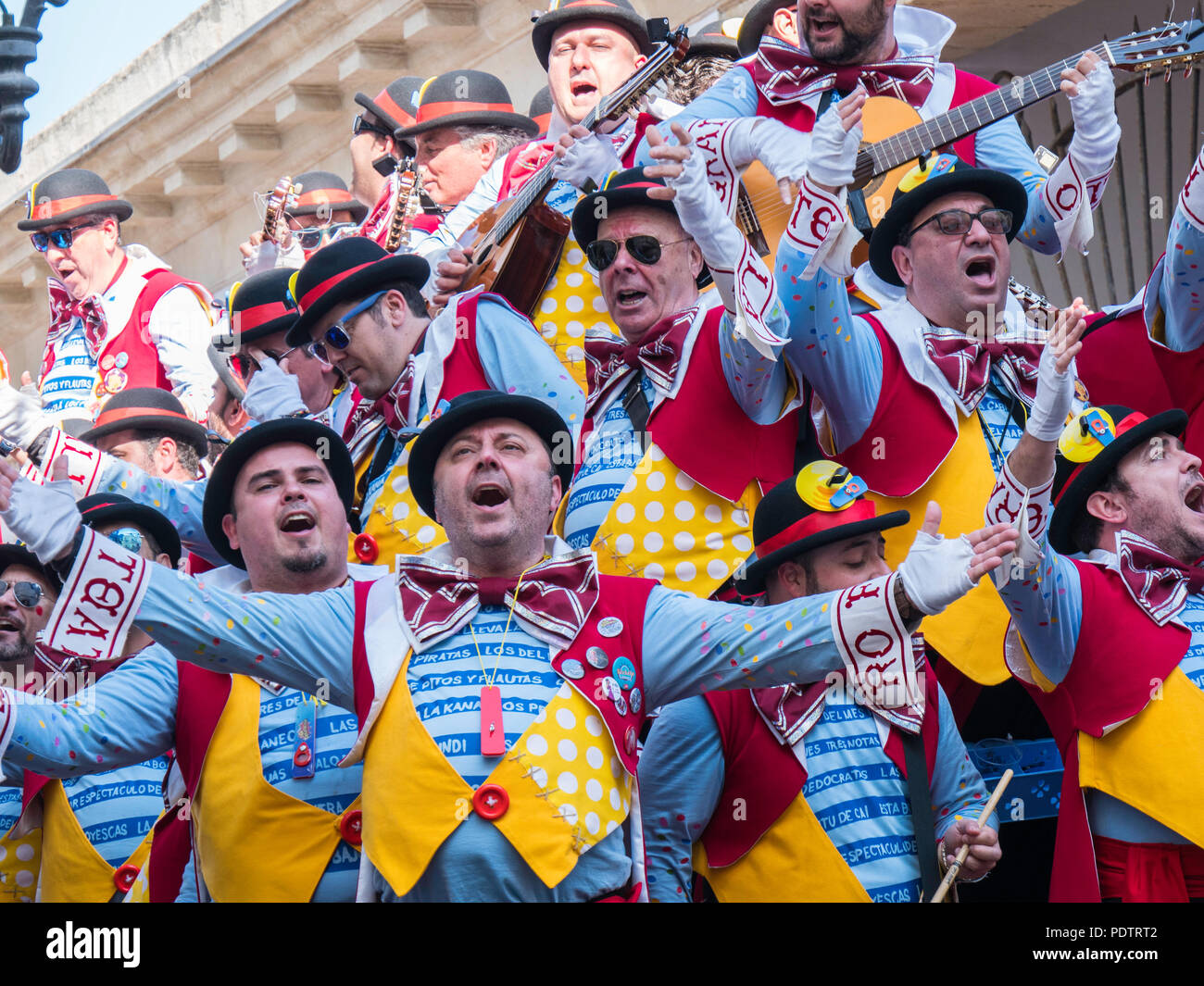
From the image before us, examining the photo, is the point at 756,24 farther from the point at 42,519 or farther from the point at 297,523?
the point at 42,519

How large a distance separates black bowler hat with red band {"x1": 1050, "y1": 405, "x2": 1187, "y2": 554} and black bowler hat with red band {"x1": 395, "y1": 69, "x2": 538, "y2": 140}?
11.5 ft

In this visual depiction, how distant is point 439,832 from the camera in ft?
14.0

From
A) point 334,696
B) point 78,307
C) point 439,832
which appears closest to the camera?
point 439,832

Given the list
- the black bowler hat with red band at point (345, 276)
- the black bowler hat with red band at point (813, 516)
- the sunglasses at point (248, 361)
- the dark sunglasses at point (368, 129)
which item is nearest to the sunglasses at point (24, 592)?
the black bowler hat with red band at point (345, 276)

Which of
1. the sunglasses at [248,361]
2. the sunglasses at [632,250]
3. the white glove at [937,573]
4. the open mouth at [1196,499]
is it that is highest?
the sunglasses at [248,361]

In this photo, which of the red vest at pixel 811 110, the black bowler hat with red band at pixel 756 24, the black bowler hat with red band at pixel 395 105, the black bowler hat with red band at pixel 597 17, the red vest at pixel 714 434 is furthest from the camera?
the black bowler hat with red band at pixel 395 105

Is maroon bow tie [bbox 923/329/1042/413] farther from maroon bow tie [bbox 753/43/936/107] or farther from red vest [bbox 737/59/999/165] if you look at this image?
maroon bow tie [bbox 753/43/936/107]

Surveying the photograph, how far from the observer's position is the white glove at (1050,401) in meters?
4.66

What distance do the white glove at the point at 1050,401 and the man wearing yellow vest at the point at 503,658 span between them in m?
0.65

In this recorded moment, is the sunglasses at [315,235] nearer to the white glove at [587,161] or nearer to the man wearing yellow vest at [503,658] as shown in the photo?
the white glove at [587,161]

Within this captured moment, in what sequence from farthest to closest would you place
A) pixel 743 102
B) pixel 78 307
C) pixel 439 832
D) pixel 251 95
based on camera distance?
pixel 251 95 < pixel 78 307 < pixel 743 102 < pixel 439 832
